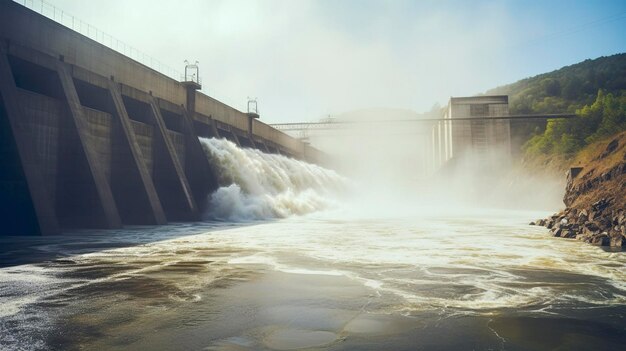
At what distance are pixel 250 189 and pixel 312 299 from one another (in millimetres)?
25616

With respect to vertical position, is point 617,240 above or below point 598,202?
below

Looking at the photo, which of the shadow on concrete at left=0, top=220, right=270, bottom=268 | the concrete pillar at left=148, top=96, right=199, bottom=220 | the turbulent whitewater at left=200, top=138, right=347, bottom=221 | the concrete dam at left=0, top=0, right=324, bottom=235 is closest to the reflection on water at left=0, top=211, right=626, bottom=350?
the shadow on concrete at left=0, top=220, right=270, bottom=268

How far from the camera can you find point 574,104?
83.9m

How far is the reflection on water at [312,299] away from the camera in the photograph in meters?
4.45

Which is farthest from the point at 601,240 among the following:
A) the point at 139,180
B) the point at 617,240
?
the point at 139,180

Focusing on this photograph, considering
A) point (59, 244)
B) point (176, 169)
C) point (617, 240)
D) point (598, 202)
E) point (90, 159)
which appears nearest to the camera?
point (617, 240)

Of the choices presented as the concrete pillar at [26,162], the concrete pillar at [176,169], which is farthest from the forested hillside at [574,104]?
the concrete pillar at [26,162]

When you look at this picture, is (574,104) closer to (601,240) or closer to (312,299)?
(601,240)

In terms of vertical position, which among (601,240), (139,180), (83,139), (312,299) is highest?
(83,139)

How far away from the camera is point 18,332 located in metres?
4.59

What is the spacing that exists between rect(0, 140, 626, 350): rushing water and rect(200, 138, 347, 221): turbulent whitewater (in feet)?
Result: 48.4

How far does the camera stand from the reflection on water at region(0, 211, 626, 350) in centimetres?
445

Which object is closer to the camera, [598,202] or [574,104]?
[598,202]

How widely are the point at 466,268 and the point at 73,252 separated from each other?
34.9 feet
